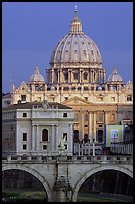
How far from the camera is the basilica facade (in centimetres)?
12038

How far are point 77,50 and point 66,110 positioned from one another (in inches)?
2382

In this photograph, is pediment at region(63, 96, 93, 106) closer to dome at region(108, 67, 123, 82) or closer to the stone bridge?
dome at region(108, 67, 123, 82)

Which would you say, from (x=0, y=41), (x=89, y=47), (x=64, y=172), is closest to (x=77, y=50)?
(x=89, y=47)

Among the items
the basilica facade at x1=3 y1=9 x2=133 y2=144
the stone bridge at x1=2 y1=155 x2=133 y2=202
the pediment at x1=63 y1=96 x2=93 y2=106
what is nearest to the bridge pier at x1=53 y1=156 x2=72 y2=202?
the stone bridge at x1=2 y1=155 x2=133 y2=202

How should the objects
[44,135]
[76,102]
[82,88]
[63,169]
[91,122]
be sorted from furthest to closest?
[82,88] < [91,122] < [76,102] < [44,135] < [63,169]

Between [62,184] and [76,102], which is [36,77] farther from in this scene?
[62,184]

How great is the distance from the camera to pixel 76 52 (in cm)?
13838

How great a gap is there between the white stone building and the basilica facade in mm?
34718

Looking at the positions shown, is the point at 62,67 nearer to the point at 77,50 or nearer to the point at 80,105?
the point at 77,50

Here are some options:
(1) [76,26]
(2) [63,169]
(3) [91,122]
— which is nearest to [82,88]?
(3) [91,122]

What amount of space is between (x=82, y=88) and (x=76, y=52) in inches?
363

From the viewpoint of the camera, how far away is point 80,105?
12019 centimetres

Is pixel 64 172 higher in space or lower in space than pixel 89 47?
lower

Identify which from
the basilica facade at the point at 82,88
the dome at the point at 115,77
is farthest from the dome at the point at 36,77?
the dome at the point at 115,77
